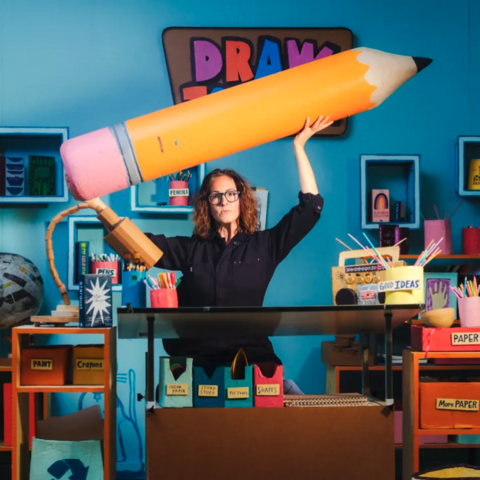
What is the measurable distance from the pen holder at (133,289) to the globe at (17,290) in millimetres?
1434

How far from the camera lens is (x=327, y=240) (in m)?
3.55

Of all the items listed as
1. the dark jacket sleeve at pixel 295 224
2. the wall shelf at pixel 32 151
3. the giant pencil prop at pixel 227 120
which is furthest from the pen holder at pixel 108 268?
the dark jacket sleeve at pixel 295 224

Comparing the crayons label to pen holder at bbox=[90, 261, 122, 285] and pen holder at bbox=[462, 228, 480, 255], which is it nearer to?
pen holder at bbox=[90, 261, 122, 285]

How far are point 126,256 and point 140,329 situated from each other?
28 cm

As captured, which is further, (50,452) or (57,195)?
(57,195)

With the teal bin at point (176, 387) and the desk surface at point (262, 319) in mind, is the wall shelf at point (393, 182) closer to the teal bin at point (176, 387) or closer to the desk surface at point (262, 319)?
the desk surface at point (262, 319)

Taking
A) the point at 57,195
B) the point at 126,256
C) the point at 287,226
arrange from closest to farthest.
Result: the point at 126,256 → the point at 287,226 → the point at 57,195

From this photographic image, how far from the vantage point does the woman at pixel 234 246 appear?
2307mm

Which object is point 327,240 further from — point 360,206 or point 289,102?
point 289,102

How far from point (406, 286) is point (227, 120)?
102 cm

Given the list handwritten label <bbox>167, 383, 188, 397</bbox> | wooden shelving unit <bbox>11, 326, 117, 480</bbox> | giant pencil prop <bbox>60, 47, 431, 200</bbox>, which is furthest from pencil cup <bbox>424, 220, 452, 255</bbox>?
handwritten label <bbox>167, 383, 188, 397</bbox>

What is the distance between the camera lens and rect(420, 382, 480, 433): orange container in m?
2.07

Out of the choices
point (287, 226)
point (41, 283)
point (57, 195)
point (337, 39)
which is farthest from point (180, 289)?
point (337, 39)

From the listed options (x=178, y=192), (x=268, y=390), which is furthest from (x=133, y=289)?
(x=178, y=192)
